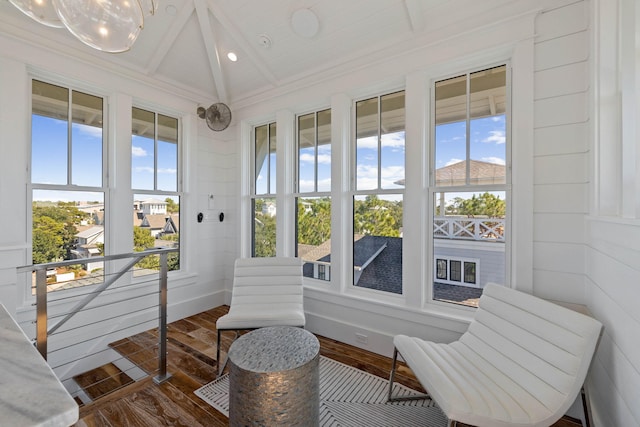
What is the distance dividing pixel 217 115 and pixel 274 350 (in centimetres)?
291

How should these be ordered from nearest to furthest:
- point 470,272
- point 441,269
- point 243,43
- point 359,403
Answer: point 359,403 < point 470,272 < point 441,269 < point 243,43

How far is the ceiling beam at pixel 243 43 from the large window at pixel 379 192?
106 cm

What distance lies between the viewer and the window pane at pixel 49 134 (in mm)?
2479

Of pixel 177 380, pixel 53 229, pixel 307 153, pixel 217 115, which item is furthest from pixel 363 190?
pixel 53 229

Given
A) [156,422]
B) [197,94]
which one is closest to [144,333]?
[156,422]

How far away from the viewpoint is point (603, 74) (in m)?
1.55

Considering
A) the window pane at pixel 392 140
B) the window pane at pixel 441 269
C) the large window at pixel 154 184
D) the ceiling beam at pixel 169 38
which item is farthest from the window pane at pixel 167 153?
the window pane at pixel 441 269

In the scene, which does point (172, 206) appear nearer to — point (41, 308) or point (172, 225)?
point (172, 225)

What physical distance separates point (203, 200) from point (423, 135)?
8.86ft

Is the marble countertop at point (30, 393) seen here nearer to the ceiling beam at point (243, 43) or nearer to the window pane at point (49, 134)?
the window pane at point (49, 134)

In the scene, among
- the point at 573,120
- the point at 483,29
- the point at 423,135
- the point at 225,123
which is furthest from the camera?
the point at 225,123

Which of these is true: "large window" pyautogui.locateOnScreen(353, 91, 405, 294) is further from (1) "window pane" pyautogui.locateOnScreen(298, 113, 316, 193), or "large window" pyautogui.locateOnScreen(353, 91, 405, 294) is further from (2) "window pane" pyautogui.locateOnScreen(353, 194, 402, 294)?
(1) "window pane" pyautogui.locateOnScreen(298, 113, 316, 193)

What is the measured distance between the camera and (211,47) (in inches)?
115

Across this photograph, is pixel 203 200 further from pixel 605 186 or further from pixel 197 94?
pixel 605 186
